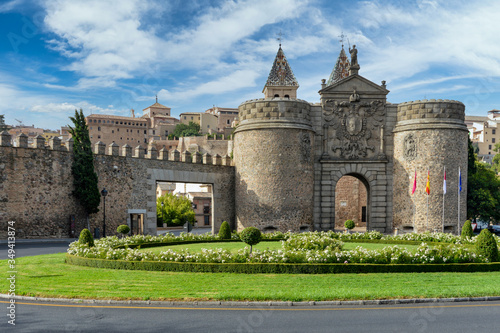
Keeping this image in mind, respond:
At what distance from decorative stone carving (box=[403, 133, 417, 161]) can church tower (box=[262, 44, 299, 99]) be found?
35934 mm

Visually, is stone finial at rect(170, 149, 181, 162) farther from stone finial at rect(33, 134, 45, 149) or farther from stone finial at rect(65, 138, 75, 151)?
stone finial at rect(33, 134, 45, 149)

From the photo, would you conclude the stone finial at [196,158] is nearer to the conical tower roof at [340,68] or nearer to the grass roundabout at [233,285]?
the grass roundabout at [233,285]

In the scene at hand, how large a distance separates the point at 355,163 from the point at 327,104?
15.7 ft

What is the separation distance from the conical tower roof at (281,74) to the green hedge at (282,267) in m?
54.8

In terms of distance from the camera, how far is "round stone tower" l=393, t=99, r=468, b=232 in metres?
33.4

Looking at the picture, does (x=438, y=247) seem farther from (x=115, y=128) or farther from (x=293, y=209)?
(x=115, y=128)

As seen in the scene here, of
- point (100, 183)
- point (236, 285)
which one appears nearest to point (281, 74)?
point (100, 183)

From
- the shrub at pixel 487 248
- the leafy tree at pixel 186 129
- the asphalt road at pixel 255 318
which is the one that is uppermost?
the leafy tree at pixel 186 129

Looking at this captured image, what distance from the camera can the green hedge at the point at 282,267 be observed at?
52.4 feet

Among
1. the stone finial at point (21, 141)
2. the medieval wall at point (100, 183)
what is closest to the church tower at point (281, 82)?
the medieval wall at point (100, 183)

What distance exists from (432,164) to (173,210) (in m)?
29.6

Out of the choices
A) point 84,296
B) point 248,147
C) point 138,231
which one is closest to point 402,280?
point 84,296

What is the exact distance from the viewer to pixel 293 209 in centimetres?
Answer: 3316

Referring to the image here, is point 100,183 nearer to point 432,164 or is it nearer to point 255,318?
point 255,318
